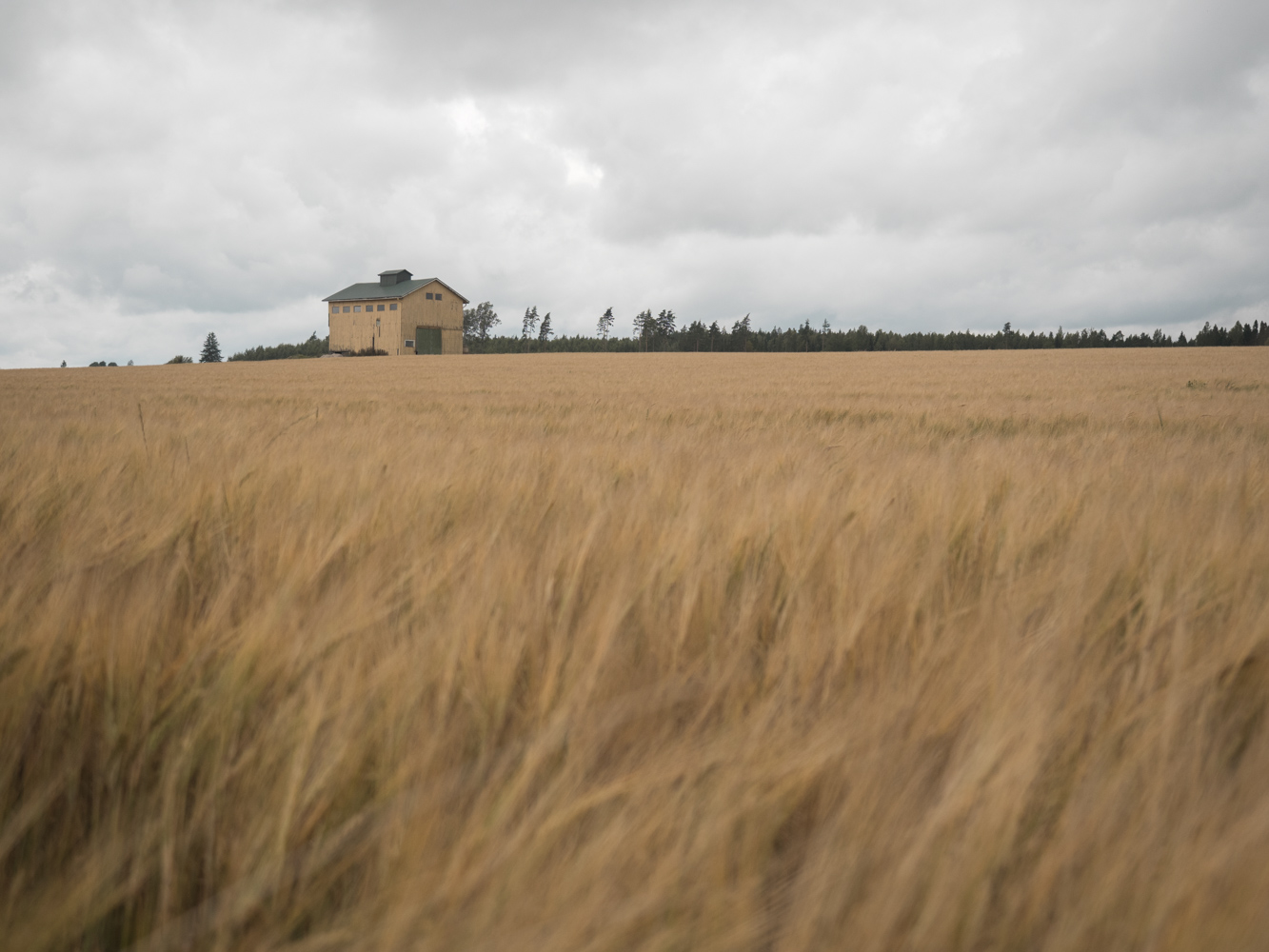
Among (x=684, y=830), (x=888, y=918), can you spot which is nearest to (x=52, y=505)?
(x=684, y=830)

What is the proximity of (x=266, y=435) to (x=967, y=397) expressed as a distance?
8.86 metres

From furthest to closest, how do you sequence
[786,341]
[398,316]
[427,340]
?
[786,341], [427,340], [398,316]

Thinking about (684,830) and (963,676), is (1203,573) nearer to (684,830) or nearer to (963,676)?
(963,676)

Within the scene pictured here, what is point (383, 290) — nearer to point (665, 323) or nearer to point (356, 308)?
point (356, 308)

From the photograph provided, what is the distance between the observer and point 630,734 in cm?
76

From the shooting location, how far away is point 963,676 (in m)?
0.80

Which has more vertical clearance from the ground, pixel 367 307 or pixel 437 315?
pixel 367 307

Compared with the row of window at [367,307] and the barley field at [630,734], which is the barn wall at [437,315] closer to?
the row of window at [367,307]

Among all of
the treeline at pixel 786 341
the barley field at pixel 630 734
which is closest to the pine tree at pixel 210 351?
the treeline at pixel 786 341

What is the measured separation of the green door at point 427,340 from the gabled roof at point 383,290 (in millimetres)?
2831

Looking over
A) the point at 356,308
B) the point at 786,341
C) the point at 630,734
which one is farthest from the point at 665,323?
the point at 630,734

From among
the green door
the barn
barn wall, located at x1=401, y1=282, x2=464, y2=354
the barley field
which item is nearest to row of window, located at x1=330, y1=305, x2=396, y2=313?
the barn

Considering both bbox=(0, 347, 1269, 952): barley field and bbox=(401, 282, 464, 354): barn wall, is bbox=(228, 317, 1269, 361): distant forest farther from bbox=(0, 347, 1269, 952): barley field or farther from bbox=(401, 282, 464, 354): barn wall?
bbox=(0, 347, 1269, 952): barley field

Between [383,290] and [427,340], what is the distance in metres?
5.08
